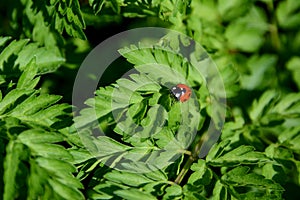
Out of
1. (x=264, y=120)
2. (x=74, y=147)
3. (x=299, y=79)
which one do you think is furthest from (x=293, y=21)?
(x=74, y=147)

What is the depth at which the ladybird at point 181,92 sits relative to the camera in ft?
6.34

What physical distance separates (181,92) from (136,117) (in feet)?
0.73

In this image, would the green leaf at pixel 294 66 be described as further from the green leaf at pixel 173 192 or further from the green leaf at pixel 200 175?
the green leaf at pixel 173 192

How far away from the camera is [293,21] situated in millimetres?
3043

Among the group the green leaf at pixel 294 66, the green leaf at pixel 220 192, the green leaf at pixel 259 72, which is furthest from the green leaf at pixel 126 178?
the green leaf at pixel 294 66

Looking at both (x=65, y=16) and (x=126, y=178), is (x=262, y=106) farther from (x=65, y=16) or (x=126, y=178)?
(x=65, y=16)

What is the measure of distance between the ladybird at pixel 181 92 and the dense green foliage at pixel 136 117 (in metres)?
0.03

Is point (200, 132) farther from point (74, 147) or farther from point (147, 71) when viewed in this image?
point (74, 147)

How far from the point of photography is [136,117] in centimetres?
188

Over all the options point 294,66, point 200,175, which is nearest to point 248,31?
point 294,66

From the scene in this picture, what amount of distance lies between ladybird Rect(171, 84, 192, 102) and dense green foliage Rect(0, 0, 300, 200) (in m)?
0.03

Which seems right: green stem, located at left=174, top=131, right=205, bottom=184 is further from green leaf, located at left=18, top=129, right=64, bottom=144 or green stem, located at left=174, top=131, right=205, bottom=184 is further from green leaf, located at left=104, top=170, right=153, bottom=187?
green leaf, located at left=18, top=129, right=64, bottom=144

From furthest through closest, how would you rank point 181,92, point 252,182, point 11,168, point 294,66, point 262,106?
point 294,66 < point 262,106 < point 181,92 < point 252,182 < point 11,168

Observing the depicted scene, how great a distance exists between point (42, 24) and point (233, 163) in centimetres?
119
